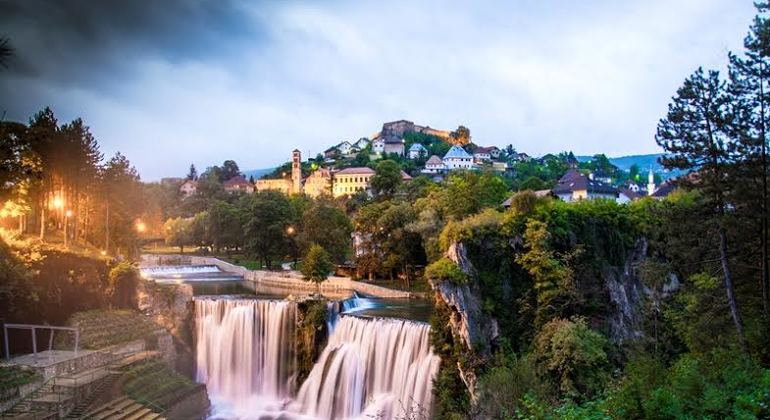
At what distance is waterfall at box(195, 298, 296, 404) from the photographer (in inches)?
1179

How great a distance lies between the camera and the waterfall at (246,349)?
98.2 ft

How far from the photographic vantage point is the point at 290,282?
4903cm

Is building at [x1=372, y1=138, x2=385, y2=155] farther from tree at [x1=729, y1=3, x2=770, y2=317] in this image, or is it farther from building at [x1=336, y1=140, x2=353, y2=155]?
tree at [x1=729, y1=3, x2=770, y2=317]

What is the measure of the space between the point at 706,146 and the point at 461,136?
13664 cm

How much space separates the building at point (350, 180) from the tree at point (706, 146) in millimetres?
89428

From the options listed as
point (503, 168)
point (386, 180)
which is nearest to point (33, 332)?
point (386, 180)

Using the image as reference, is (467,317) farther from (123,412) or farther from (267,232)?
(267,232)

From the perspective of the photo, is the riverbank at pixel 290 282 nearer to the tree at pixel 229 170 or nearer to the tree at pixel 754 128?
the tree at pixel 754 128

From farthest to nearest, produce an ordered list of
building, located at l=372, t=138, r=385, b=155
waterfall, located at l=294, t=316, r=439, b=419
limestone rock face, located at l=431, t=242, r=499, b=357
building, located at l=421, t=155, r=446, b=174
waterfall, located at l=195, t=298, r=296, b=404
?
building, located at l=372, t=138, r=385, b=155 < building, located at l=421, t=155, r=446, b=174 < waterfall, located at l=195, t=298, r=296, b=404 < waterfall, located at l=294, t=316, r=439, b=419 < limestone rock face, located at l=431, t=242, r=499, b=357

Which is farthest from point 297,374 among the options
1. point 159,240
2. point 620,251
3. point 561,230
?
point 159,240

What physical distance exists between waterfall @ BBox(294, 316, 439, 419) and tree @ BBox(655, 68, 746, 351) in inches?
475

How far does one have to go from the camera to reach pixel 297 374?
29.2m

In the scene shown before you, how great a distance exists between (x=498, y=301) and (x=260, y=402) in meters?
13.6

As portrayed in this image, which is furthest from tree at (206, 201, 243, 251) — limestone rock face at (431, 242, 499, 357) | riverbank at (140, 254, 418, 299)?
limestone rock face at (431, 242, 499, 357)
